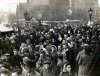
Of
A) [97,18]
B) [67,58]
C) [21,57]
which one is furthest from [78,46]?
[21,57]

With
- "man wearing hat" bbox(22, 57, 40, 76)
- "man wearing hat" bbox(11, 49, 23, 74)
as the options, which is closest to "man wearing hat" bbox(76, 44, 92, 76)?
"man wearing hat" bbox(22, 57, 40, 76)

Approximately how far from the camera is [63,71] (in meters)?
4.43

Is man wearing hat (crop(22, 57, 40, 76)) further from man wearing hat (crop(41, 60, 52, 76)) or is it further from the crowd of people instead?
man wearing hat (crop(41, 60, 52, 76))

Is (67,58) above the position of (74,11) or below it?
below

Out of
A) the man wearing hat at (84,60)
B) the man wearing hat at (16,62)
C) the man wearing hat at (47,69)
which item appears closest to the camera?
the man wearing hat at (84,60)

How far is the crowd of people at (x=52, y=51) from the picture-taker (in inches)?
173

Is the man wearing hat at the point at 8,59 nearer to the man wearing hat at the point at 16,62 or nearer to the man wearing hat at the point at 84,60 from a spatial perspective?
the man wearing hat at the point at 16,62

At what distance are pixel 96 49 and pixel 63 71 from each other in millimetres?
620

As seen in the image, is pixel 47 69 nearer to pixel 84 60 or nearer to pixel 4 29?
pixel 84 60

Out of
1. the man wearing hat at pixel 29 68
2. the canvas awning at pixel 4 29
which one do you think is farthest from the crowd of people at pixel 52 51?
the canvas awning at pixel 4 29

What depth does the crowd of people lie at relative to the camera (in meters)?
4.39

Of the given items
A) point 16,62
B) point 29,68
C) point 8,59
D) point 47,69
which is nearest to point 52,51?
point 47,69

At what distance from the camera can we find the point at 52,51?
448 centimetres

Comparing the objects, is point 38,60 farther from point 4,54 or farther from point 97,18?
point 97,18
